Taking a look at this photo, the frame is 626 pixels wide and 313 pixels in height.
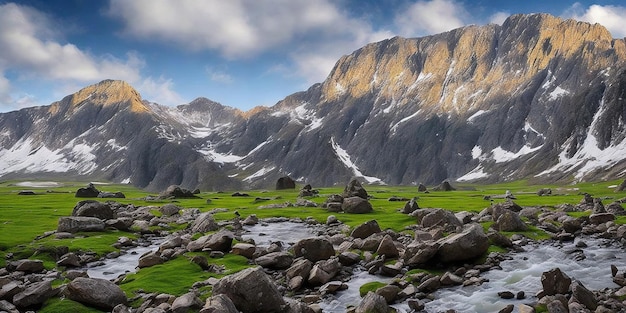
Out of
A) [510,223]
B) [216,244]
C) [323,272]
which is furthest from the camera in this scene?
[510,223]

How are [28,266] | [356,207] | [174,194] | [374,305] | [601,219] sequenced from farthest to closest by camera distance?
1. [174,194]
2. [356,207]
3. [601,219]
4. [28,266]
5. [374,305]

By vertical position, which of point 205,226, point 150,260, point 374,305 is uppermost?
point 205,226

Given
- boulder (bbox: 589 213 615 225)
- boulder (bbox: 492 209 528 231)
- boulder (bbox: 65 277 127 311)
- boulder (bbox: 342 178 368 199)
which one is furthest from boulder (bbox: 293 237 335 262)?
boulder (bbox: 342 178 368 199)

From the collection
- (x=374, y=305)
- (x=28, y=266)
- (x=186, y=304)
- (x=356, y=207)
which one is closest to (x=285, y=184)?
(x=356, y=207)

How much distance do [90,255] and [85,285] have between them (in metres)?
13.6

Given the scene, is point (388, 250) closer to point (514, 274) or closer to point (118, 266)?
point (514, 274)

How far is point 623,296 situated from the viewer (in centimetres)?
2294

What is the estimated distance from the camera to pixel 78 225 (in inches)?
1857

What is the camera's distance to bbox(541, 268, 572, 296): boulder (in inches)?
933

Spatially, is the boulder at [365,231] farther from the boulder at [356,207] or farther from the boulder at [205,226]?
the boulder at [356,207]

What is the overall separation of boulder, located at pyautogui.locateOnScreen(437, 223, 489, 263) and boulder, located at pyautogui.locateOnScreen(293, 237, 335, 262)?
26.7ft

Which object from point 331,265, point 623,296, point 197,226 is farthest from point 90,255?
point 623,296

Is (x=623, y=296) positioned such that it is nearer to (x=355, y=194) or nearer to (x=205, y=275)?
(x=205, y=275)

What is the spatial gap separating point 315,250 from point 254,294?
11898 millimetres
